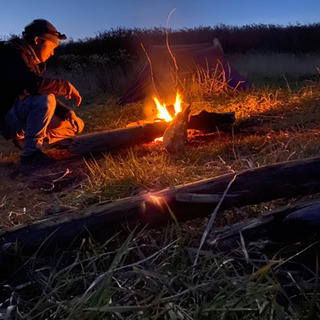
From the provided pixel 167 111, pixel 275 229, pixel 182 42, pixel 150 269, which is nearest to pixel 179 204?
pixel 150 269

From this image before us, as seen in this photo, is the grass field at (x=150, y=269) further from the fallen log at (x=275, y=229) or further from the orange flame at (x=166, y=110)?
the orange flame at (x=166, y=110)

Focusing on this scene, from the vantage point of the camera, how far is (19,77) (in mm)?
4172

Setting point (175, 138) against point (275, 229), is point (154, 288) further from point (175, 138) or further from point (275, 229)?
point (175, 138)

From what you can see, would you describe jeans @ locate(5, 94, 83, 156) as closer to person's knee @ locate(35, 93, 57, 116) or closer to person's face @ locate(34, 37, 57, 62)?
person's knee @ locate(35, 93, 57, 116)

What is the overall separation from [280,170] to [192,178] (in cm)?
94

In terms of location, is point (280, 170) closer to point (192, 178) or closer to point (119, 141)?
point (192, 178)

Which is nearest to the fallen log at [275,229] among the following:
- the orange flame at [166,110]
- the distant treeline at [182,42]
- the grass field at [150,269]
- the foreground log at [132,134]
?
the grass field at [150,269]

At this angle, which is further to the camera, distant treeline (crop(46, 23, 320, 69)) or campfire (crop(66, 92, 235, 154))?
distant treeline (crop(46, 23, 320, 69))

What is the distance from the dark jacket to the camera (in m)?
4.09

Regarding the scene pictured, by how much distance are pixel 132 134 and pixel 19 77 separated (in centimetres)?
157

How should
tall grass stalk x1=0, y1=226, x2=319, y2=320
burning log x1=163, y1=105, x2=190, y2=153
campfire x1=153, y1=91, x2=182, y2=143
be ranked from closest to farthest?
tall grass stalk x1=0, y1=226, x2=319, y2=320 < burning log x1=163, y1=105, x2=190, y2=153 < campfire x1=153, y1=91, x2=182, y2=143

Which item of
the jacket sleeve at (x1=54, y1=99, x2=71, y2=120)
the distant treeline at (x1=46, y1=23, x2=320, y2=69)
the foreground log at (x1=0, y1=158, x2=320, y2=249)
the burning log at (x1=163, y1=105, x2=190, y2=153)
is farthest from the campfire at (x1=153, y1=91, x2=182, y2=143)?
the distant treeline at (x1=46, y1=23, x2=320, y2=69)

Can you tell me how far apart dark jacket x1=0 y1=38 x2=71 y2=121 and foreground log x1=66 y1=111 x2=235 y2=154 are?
29.7 inches

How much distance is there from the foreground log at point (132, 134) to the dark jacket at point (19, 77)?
755 mm
